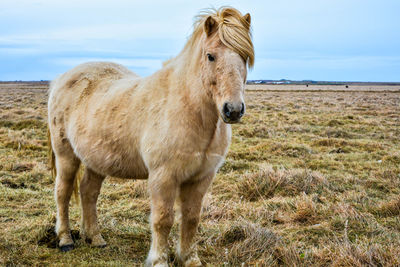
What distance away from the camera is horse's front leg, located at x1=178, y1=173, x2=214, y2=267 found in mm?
3289

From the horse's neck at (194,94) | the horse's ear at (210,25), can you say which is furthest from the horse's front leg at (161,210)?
the horse's ear at (210,25)

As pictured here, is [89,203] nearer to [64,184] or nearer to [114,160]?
[64,184]

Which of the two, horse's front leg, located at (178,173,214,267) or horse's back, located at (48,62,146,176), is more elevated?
horse's back, located at (48,62,146,176)

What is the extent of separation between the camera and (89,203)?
4160mm

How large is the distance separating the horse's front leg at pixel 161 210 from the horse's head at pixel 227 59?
819mm

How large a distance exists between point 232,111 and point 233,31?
27.0 inches

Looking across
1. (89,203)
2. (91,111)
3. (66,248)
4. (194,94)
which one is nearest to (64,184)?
(89,203)

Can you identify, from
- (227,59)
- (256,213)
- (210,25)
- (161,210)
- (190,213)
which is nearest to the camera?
(227,59)

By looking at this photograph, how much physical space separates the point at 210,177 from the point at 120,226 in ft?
5.81

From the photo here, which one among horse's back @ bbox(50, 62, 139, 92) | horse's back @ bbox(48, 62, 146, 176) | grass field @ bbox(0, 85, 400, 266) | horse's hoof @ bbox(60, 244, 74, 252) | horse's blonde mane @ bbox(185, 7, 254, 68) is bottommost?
horse's hoof @ bbox(60, 244, 74, 252)

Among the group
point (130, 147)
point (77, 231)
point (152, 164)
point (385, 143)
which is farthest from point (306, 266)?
point (385, 143)

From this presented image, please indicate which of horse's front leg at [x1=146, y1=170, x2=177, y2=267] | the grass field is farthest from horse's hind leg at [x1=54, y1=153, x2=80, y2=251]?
horse's front leg at [x1=146, y1=170, x2=177, y2=267]

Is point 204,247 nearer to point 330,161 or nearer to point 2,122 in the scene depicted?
point 330,161

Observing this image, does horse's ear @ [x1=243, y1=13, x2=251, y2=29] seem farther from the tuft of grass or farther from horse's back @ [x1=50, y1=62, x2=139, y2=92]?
the tuft of grass
